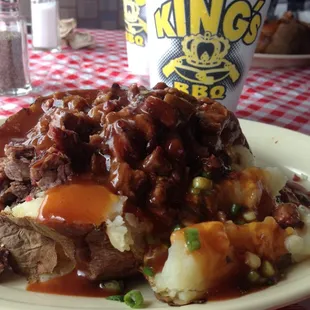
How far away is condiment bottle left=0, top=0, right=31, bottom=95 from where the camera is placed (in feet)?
9.04

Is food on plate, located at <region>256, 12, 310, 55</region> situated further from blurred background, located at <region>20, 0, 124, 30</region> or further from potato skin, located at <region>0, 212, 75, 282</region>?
blurred background, located at <region>20, 0, 124, 30</region>

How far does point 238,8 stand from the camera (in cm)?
204

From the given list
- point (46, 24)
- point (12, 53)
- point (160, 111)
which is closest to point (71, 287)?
point (160, 111)

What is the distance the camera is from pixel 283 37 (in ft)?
10.8

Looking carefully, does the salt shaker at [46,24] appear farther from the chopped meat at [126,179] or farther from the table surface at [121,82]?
the chopped meat at [126,179]

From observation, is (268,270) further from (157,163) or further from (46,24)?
(46,24)

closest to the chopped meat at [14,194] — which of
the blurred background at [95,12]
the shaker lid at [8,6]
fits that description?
the shaker lid at [8,6]

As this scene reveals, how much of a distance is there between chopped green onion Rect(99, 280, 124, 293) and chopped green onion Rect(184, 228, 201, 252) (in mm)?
201

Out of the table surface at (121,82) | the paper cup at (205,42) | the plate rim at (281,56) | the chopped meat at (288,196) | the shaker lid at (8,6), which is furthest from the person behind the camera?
the plate rim at (281,56)

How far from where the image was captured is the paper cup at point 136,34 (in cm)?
277

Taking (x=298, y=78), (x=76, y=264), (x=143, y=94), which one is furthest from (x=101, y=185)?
(x=298, y=78)

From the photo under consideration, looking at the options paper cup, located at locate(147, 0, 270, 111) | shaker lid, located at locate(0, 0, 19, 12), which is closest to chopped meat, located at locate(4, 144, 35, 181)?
paper cup, located at locate(147, 0, 270, 111)

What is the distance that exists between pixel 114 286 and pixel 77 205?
0.68ft

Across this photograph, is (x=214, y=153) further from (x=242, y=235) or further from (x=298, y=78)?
(x=298, y=78)
